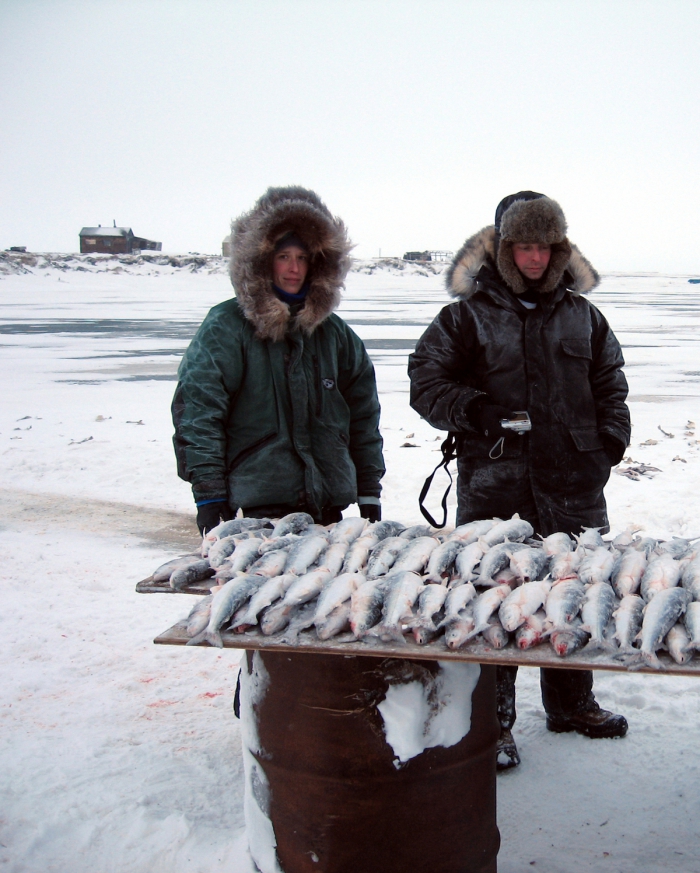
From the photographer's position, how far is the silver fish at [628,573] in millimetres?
2573

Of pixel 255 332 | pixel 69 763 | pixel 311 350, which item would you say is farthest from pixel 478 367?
pixel 69 763

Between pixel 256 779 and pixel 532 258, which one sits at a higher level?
pixel 532 258

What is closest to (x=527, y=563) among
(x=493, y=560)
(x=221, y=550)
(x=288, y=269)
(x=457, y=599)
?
(x=493, y=560)

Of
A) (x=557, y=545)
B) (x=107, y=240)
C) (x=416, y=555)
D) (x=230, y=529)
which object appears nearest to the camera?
(x=416, y=555)

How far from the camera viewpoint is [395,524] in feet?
10.9

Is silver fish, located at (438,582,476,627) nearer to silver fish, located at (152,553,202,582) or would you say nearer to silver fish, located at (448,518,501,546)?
silver fish, located at (448,518,501,546)

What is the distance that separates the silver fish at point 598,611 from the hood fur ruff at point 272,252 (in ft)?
5.86

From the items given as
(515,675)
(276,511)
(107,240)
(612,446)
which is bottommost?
(515,675)

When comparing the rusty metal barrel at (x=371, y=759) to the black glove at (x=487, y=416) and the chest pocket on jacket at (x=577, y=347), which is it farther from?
the chest pocket on jacket at (x=577, y=347)

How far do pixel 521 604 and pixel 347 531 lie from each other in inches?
34.0

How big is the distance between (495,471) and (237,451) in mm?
1137

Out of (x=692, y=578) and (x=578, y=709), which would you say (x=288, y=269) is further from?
(x=578, y=709)

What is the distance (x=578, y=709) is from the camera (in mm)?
3904

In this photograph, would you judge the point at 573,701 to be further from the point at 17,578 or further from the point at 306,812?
the point at 17,578
